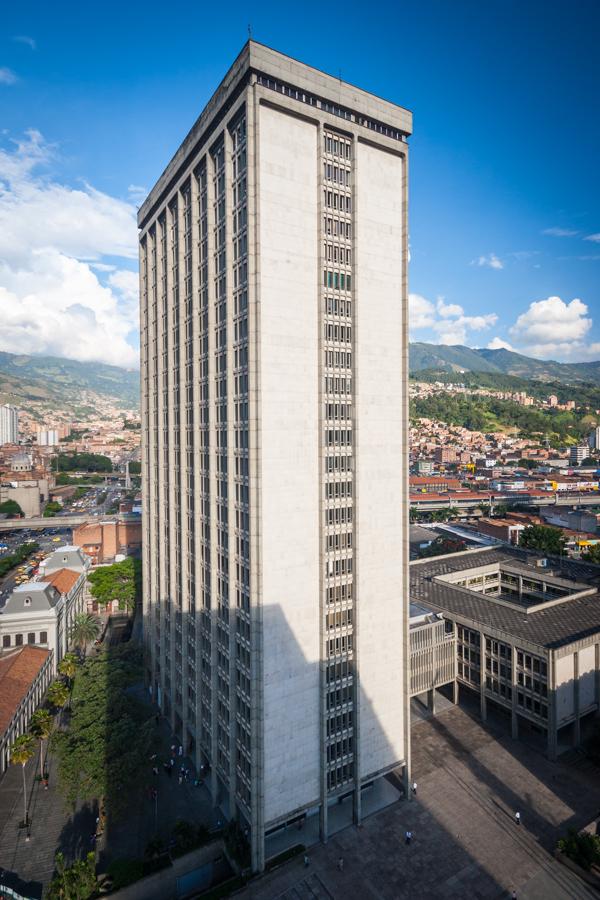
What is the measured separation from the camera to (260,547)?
43469 mm

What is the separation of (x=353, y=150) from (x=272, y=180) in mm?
9829

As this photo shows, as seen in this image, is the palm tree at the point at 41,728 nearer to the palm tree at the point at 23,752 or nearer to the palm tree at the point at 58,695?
the palm tree at the point at 23,752

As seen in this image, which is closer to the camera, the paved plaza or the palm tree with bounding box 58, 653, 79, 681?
the paved plaza

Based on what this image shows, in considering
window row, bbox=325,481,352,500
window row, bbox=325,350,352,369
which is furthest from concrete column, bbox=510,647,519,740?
window row, bbox=325,350,352,369

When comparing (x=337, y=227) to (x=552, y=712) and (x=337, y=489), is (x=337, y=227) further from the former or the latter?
(x=552, y=712)

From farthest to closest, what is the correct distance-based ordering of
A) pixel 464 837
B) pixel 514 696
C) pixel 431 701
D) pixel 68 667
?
pixel 68 667
pixel 431 701
pixel 514 696
pixel 464 837

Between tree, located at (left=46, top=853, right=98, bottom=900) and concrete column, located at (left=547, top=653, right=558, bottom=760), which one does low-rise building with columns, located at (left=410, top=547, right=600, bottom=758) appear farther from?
tree, located at (left=46, top=853, right=98, bottom=900)

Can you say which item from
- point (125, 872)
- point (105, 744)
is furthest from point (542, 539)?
point (125, 872)

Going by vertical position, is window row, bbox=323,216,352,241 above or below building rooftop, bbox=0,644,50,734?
above

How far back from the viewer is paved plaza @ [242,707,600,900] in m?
41.1

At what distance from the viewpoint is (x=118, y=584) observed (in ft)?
329

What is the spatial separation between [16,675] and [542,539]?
109303 mm

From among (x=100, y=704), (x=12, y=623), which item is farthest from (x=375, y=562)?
(x=12, y=623)

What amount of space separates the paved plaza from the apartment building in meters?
3.76
